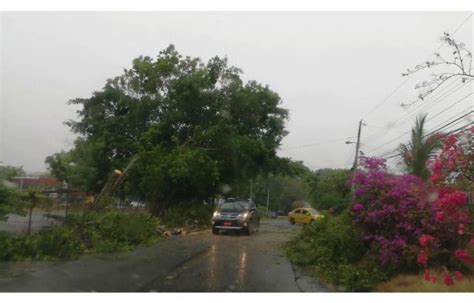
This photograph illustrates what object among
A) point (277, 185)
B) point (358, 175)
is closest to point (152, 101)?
point (358, 175)

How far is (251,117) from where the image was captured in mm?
23938

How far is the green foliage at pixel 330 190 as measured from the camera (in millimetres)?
28748

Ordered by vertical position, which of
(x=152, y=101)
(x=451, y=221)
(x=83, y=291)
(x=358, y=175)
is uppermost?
(x=152, y=101)

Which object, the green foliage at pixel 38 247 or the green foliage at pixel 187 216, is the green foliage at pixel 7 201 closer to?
the green foliage at pixel 38 247

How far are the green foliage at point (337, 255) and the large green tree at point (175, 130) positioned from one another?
7.78 m

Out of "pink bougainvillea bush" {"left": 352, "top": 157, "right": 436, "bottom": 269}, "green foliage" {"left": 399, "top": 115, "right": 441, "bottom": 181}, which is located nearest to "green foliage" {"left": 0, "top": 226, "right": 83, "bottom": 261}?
"pink bougainvillea bush" {"left": 352, "top": 157, "right": 436, "bottom": 269}

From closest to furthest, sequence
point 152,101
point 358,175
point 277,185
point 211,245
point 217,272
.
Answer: point 217,272 < point 358,175 < point 211,245 < point 152,101 < point 277,185

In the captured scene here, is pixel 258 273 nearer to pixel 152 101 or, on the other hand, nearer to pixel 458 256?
pixel 458 256

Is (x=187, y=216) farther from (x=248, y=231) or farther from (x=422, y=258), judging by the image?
(x=422, y=258)

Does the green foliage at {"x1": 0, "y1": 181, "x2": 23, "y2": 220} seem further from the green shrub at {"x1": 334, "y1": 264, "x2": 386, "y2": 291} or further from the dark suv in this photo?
the dark suv

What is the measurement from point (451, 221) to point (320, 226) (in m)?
4.82

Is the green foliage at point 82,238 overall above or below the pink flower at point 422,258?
below

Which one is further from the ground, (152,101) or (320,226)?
(152,101)

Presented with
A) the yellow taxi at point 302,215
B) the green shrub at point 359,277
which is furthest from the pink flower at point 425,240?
the yellow taxi at point 302,215
